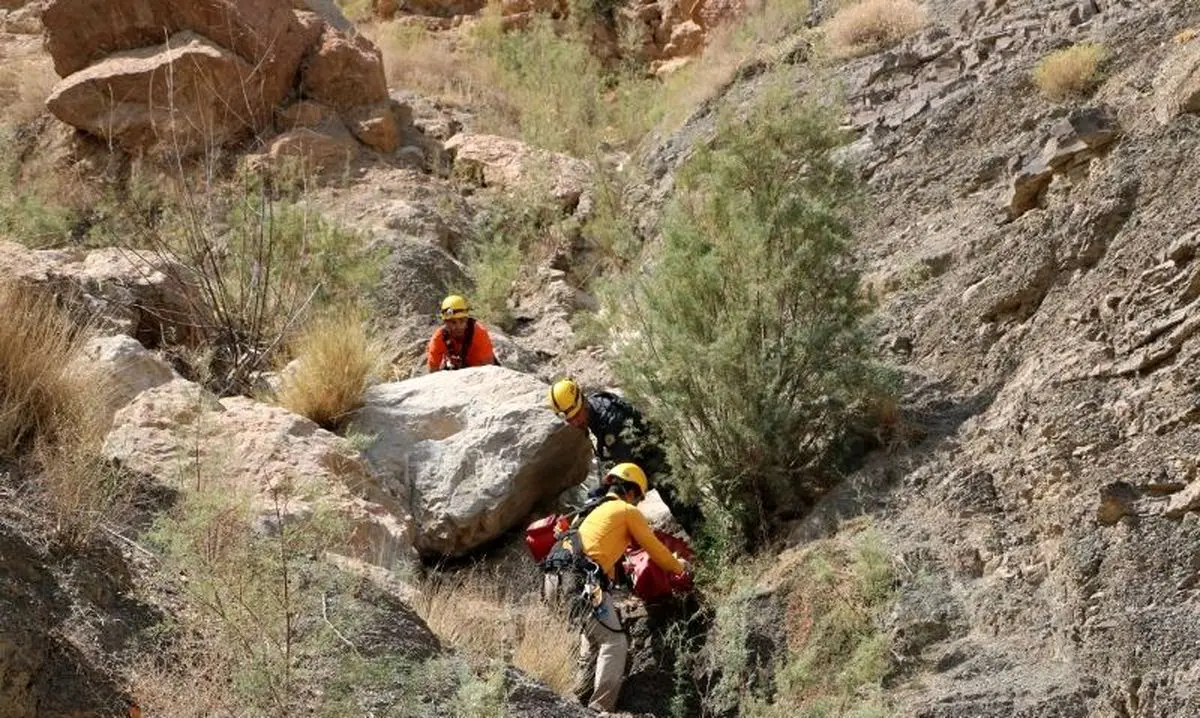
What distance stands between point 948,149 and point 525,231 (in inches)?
169

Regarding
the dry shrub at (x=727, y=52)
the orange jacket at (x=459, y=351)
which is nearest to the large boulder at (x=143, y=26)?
the dry shrub at (x=727, y=52)

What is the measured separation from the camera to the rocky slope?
596 cm

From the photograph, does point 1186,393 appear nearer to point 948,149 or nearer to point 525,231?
point 948,149

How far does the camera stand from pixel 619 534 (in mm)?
7625

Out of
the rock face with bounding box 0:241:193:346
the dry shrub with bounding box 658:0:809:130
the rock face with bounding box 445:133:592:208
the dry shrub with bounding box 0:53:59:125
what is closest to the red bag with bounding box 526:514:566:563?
the rock face with bounding box 0:241:193:346

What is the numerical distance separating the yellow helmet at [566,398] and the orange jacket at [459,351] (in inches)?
53.8

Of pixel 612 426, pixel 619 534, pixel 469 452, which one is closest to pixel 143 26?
pixel 469 452

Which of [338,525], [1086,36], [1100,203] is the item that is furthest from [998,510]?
[1086,36]

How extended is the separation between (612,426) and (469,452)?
2.90 ft

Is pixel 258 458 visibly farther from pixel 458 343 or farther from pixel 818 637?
pixel 818 637

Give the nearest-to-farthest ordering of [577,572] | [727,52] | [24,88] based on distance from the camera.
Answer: [577,572], [24,88], [727,52]

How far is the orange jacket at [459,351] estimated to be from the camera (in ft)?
32.8

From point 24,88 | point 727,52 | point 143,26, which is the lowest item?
point 727,52

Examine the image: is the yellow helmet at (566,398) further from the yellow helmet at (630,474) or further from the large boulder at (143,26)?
the large boulder at (143,26)
